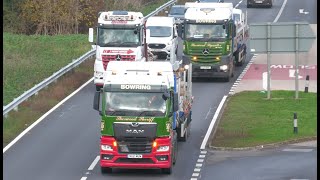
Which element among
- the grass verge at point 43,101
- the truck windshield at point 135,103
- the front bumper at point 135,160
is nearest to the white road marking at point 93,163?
the front bumper at point 135,160

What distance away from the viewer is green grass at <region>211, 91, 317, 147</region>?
35.3 meters

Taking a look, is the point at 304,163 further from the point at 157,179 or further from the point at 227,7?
the point at 227,7

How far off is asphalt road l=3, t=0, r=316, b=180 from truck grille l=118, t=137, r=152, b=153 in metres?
0.88

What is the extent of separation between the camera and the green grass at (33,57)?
46.9 m

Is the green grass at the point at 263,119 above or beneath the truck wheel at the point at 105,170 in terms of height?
above

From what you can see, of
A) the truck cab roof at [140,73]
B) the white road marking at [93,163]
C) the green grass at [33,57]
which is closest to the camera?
the truck cab roof at [140,73]

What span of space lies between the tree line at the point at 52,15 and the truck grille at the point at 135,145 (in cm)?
4342

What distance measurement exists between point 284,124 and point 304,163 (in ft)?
21.4

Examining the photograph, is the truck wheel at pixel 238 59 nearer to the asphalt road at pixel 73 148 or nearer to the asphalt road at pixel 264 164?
the asphalt road at pixel 73 148

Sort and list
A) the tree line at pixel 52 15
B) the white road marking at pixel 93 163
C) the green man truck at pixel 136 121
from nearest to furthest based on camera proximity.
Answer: the green man truck at pixel 136 121, the white road marking at pixel 93 163, the tree line at pixel 52 15

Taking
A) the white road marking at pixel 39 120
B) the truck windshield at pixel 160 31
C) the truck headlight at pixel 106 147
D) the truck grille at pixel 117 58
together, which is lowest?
the white road marking at pixel 39 120

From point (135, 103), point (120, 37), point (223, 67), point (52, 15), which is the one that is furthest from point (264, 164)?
point (52, 15)

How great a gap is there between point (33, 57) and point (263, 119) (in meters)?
20.4

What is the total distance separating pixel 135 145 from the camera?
29.2 meters
